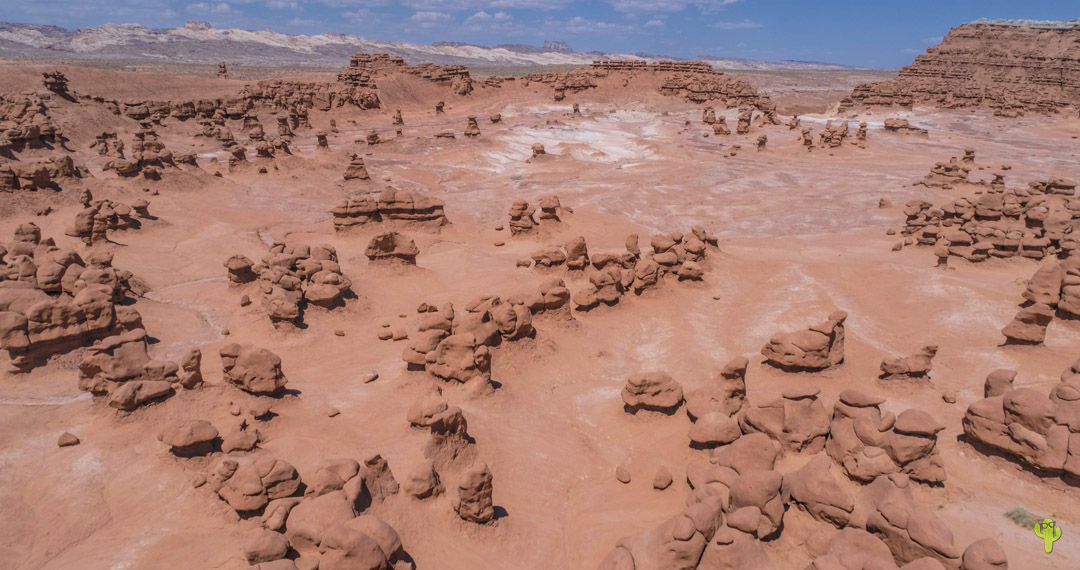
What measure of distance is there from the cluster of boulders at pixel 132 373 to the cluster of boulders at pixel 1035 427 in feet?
38.0

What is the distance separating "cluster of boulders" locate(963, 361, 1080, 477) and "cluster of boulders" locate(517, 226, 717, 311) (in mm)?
7816

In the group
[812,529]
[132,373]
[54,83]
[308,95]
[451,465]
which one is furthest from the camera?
[308,95]

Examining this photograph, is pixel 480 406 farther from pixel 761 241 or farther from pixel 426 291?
pixel 761 241

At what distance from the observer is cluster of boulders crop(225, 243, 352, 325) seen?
12406 millimetres

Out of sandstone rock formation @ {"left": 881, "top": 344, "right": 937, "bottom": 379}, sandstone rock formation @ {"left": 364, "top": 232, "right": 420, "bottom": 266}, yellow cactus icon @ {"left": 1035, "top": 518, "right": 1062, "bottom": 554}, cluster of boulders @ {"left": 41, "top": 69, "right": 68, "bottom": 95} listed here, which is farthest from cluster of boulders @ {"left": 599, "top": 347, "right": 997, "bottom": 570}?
cluster of boulders @ {"left": 41, "top": 69, "right": 68, "bottom": 95}

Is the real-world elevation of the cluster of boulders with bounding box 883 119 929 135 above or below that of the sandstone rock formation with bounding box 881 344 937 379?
above

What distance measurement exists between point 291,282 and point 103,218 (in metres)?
8.76

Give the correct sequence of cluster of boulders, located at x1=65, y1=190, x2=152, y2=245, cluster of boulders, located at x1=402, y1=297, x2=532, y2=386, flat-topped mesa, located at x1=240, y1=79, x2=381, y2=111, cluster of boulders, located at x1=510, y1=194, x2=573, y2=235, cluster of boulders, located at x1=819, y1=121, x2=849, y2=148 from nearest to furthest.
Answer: cluster of boulders, located at x1=402, y1=297, x2=532, y2=386 → cluster of boulders, located at x1=65, y1=190, x2=152, y2=245 → cluster of boulders, located at x1=510, y1=194, x2=573, y2=235 → cluster of boulders, located at x1=819, y1=121, x2=849, y2=148 → flat-topped mesa, located at x1=240, y1=79, x2=381, y2=111

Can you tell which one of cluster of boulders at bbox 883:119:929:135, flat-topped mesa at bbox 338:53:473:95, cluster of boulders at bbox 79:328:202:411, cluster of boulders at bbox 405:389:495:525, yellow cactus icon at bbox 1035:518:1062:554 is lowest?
cluster of boulders at bbox 405:389:495:525

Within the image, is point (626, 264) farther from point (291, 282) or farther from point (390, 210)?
point (390, 210)

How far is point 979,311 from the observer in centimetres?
1305

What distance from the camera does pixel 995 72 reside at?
7244 centimetres

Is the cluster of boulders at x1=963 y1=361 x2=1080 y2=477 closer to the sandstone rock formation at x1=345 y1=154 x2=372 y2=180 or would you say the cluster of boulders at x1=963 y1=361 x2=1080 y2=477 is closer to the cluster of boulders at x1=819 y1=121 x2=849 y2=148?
the sandstone rock formation at x1=345 y1=154 x2=372 y2=180

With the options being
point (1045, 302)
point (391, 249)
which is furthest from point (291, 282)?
point (1045, 302)
